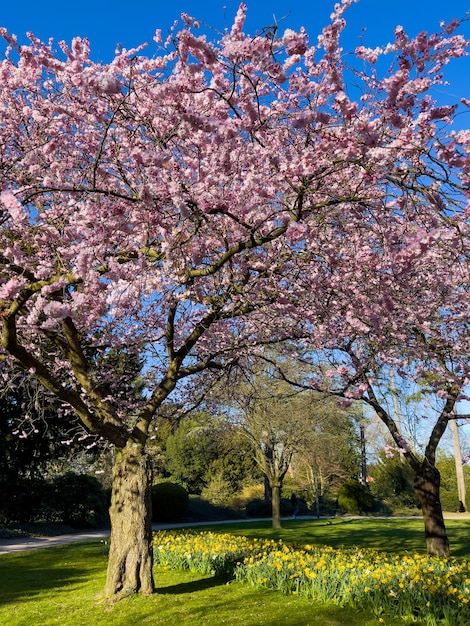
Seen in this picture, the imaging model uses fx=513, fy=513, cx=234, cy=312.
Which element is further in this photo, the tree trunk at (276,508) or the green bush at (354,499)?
the green bush at (354,499)

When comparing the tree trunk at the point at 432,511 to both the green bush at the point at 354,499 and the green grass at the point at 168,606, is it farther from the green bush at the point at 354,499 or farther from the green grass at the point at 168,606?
the green bush at the point at 354,499

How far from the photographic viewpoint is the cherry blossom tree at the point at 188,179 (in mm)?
4770

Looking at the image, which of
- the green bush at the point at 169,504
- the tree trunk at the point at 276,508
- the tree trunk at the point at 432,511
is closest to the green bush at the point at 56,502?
the green bush at the point at 169,504

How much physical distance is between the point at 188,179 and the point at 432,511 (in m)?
9.00

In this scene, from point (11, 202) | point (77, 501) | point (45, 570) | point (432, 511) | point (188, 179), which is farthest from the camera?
point (77, 501)

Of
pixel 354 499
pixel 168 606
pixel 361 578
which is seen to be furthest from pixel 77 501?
pixel 361 578

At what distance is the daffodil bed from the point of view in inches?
240

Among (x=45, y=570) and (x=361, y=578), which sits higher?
(x=361, y=578)

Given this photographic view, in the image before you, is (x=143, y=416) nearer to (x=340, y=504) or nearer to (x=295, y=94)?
(x=295, y=94)

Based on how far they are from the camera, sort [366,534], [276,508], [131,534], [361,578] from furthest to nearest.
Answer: [276,508] < [366,534] < [131,534] < [361,578]

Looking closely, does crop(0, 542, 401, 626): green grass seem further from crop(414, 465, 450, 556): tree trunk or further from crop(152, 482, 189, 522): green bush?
crop(152, 482, 189, 522): green bush

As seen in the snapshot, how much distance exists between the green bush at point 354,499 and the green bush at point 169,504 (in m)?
9.03

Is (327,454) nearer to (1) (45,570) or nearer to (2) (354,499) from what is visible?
Answer: (2) (354,499)

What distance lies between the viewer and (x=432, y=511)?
35.8 ft
